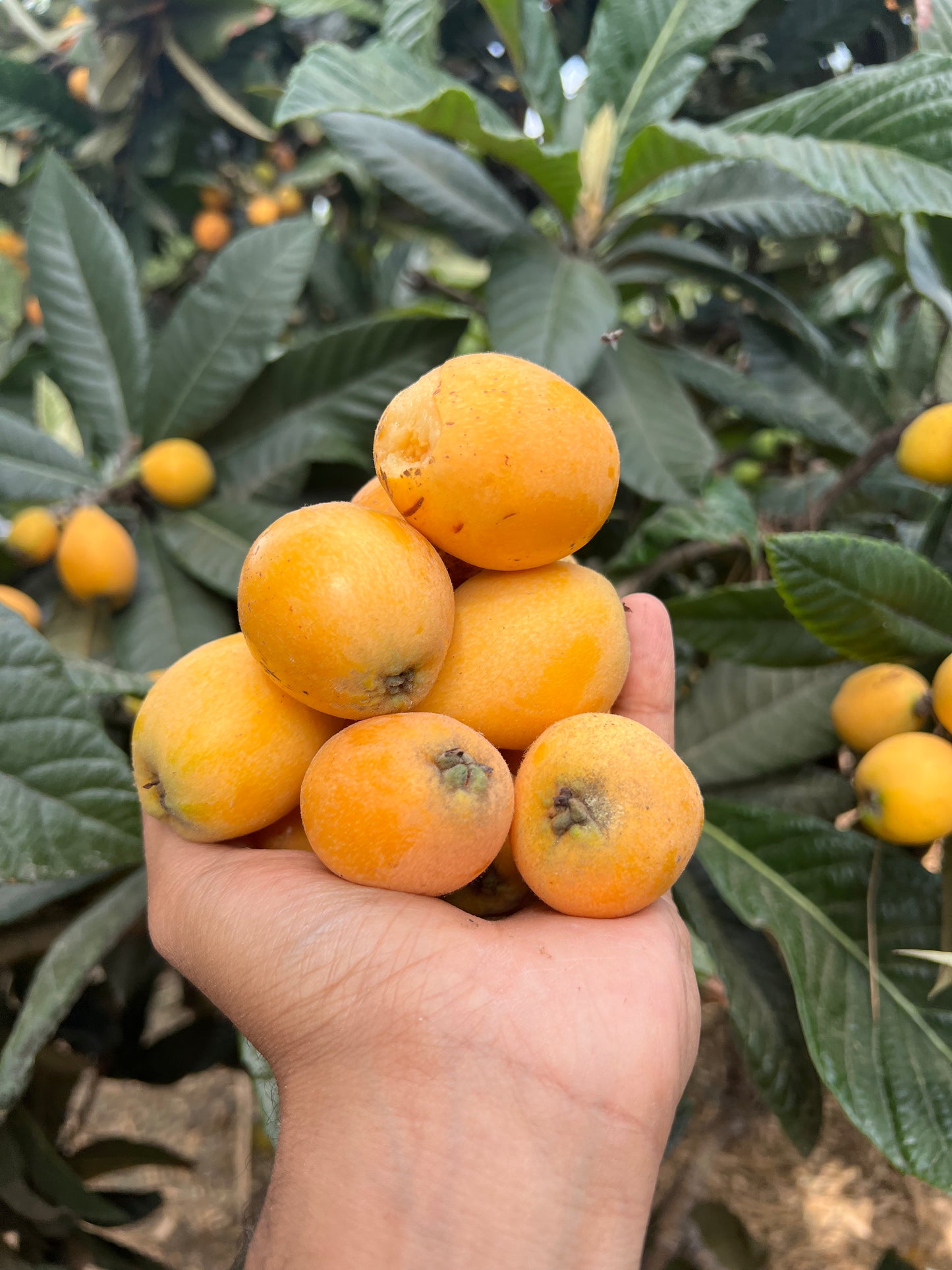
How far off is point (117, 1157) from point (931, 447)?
2.06m

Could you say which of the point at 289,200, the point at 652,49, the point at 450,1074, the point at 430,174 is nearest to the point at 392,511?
the point at 450,1074

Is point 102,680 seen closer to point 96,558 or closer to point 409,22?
point 96,558

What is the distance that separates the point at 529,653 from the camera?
839mm

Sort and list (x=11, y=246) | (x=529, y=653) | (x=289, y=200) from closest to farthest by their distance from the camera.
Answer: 1. (x=529, y=653)
2. (x=289, y=200)
3. (x=11, y=246)

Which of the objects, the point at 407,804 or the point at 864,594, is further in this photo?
the point at 864,594

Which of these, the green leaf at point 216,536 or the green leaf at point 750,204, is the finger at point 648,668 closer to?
the green leaf at point 216,536

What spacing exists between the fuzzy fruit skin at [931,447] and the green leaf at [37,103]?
2.18 m

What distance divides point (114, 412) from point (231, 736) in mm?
1186

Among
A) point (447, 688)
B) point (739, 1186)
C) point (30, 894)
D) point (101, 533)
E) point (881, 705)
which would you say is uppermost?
point (447, 688)

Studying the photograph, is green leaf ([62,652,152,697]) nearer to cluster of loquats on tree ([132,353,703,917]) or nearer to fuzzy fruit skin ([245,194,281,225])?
cluster of loquats on tree ([132,353,703,917])

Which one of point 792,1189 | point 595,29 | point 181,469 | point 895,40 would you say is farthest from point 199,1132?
point 895,40

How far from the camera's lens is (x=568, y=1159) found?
72 centimetres

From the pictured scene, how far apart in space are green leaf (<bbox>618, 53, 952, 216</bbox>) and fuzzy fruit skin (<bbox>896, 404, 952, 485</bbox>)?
29 centimetres

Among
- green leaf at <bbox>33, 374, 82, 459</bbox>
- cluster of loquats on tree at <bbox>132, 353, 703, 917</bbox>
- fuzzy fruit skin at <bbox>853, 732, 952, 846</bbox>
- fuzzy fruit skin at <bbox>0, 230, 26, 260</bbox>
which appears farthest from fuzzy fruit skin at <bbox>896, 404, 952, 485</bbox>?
fuzzy fruit skin at <bbox>0, 230, 26, 260</bbox>
